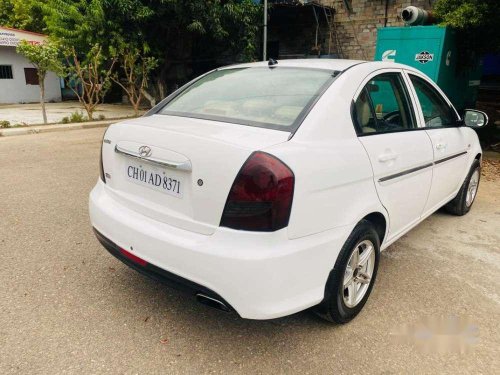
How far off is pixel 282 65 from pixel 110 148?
4.46ft

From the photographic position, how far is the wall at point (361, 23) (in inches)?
630

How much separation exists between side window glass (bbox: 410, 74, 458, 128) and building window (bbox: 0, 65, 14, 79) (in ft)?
78.1

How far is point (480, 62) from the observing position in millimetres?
9820

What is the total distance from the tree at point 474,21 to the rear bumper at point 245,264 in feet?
24.9

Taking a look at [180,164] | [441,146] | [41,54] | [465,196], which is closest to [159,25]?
[41,54]

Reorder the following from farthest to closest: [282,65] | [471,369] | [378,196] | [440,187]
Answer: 1. [440,187]
2. [282,65]
3. [378,196]
4. [471,369]

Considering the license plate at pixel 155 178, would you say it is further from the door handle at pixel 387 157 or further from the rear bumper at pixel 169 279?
the door handle at pixel 387 157

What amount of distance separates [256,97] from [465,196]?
3061 millimetres

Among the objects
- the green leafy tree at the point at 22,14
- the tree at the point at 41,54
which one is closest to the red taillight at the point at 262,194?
the tree at the point at 41,54

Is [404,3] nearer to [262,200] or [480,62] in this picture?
[480,62]

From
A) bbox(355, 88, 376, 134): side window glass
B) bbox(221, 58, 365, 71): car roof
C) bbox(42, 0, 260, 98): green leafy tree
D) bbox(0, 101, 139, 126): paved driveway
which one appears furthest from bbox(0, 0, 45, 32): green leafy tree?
bbox(355, 88, 376, 134): side window glass

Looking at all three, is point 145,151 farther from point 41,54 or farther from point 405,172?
point 41,54

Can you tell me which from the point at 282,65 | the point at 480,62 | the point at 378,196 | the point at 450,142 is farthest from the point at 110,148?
the point at 480,62

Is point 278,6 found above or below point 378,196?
above
